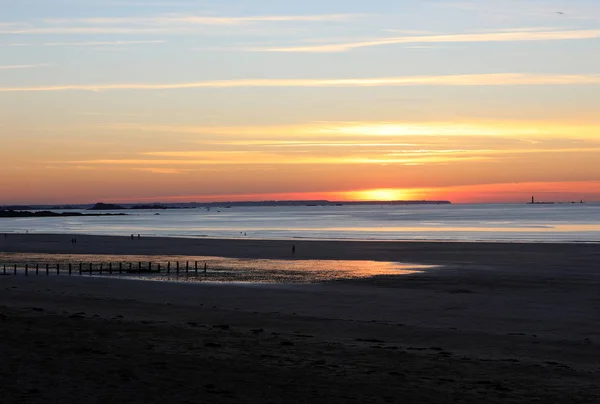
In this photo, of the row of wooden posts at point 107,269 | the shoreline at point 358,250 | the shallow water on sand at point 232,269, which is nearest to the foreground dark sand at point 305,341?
the shallow water on sand at point 232,269

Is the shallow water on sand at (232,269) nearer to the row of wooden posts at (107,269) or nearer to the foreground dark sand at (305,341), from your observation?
the row of wooden posts at (107,269)

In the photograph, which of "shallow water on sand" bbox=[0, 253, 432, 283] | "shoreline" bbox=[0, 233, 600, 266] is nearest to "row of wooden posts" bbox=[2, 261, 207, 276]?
"shallow water on sand" bbox=[0, 253, 432, 283]

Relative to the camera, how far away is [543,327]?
26.2 meters

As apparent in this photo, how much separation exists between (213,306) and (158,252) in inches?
1707

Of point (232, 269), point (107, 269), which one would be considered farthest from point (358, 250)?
point (107, 269)

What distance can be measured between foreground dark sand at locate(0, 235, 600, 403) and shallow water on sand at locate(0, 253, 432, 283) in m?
4.12

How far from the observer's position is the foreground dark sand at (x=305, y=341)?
47.6 ft

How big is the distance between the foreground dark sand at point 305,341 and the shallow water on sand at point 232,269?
13.5 feet

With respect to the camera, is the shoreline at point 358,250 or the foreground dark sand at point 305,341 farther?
the shoreline at point 358,250

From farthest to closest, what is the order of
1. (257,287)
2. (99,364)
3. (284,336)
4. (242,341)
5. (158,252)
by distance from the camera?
(158,252) < (257,287) < (284,336) < (242,341) < (99,364)

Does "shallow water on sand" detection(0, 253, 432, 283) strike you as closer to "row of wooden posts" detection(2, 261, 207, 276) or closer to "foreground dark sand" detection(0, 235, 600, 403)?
"row of wooden posts" detection(2, 261, 207, 276)

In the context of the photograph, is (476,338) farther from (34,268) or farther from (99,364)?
(34,268)

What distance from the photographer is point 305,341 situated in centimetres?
2117

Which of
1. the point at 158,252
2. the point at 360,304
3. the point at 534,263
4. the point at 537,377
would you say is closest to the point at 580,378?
the point at 537,377
